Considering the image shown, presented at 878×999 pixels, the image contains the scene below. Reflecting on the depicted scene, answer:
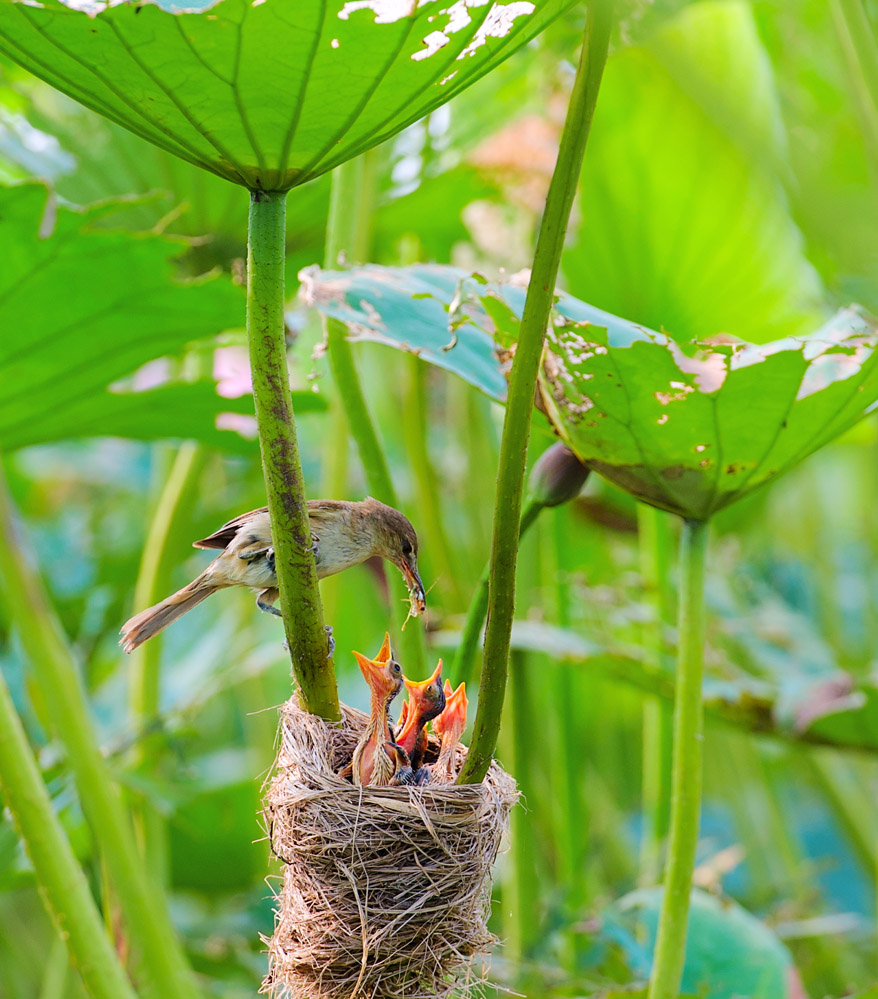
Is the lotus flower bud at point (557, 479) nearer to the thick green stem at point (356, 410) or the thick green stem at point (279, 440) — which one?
the thick green stem at point (356, 410)

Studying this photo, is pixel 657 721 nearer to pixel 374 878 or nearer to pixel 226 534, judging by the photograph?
pixel 226 534

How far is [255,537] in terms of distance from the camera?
1043 mm

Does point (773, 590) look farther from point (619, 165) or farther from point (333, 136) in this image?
point (333, 136)

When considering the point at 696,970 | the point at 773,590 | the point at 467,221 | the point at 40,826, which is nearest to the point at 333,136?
the point at 40,826

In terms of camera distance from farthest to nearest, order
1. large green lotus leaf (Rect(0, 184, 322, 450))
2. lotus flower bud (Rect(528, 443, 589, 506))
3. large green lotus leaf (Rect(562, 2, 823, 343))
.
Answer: large green lotus leaf (Rect(562, 2, 823, 343))
large green lotus leaf (Rect(0, 184, 322, 450))
lotus flower bud (Rect(528, 443, 589, 506))

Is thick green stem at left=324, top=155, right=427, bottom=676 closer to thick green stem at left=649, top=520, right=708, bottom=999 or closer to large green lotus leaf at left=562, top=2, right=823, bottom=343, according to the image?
thick green stem at left=649, top=520, right=708, bottom=999

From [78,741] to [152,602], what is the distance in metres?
0.51

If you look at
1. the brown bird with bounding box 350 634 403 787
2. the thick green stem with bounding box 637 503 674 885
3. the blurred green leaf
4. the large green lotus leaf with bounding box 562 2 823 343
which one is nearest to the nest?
the brown bird with bounding box 350 634 403 787

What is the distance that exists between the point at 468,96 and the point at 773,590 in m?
1.24

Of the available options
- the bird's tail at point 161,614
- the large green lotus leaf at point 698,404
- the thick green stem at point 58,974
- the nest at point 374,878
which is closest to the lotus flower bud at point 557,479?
the large green lotus leaf at point 698,404

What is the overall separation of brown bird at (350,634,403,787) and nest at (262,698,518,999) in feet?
0.05

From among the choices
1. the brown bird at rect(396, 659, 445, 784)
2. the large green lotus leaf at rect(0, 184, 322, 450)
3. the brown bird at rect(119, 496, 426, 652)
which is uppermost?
the large green lotus leaf at rect(0, 184, 322, 450)

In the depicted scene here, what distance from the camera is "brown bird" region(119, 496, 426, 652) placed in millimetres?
1015

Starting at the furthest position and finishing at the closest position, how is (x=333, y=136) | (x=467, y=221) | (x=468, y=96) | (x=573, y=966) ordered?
1. (x=467, y=221)
2. (x=468, y=96)
3. (x=573, y=966)
4. (x=333, y=136)
